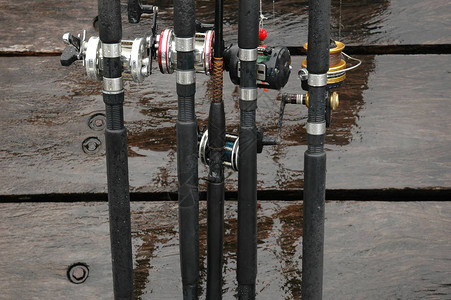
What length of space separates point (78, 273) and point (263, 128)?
31.4 inches

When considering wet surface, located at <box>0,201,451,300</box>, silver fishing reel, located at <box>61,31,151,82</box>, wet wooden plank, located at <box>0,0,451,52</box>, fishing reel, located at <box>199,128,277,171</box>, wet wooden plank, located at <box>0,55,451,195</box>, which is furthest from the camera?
wet wooden plank, located at <box>0,0,451,52</box>

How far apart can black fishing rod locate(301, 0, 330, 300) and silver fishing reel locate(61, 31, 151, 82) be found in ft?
1.52

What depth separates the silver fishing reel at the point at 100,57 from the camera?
223 centimetres

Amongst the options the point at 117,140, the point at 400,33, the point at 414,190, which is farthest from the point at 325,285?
the point at 400,33

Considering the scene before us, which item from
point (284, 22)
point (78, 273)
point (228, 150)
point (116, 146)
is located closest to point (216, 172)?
point (228, 150)

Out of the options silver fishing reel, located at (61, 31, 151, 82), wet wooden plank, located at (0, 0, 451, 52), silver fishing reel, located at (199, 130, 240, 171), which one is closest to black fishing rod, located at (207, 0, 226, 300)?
silver fishing reel, located at (199, 130, 240, 171)

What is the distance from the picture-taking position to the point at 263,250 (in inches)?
105

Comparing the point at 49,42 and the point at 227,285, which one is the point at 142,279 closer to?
the point at 227,285

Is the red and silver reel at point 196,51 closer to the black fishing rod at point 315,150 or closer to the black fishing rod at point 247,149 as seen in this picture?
the black fishing rod at point 247,149

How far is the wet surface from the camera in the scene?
2.60 meters

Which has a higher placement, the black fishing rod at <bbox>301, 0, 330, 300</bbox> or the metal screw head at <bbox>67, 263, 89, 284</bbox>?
the black fishing rod at <bbox>301, 0, 330, 300</bbox>

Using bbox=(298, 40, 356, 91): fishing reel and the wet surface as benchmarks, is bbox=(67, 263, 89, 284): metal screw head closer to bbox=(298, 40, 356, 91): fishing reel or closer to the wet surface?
the wet surface

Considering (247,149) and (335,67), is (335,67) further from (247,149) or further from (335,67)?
(247,149)

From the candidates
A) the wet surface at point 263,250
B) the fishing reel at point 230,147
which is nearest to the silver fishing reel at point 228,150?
the fishing reel at point 230,147
